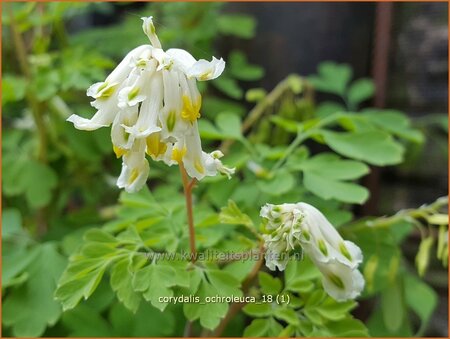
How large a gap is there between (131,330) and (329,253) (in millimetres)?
355

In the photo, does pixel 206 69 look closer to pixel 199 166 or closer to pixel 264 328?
pixel 199 166

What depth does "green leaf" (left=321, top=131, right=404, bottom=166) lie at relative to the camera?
839 millimetres

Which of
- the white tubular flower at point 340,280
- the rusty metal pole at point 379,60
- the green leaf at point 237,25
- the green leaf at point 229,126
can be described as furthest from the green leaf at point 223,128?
the rusty metal pole at point 379,60

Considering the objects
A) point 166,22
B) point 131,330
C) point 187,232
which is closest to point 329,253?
point 187,232

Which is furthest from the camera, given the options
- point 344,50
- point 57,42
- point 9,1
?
point 344,50

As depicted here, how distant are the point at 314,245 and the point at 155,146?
21cm

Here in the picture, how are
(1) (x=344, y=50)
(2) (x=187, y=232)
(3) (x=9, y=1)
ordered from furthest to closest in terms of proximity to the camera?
1. (1) (x=344, y=50)
2. (3) (x=9, y=1)
3. (2) (x=187, y=232)

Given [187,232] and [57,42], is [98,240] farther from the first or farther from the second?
[57,42]

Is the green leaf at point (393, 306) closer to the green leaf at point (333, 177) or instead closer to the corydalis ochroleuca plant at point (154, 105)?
the green leaf at point (333, 177)

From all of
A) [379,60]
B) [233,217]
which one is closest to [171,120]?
[233,217]

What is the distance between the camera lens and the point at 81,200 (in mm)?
1254

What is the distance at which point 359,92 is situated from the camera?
1.28 m

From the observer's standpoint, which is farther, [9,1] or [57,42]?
[57,42]

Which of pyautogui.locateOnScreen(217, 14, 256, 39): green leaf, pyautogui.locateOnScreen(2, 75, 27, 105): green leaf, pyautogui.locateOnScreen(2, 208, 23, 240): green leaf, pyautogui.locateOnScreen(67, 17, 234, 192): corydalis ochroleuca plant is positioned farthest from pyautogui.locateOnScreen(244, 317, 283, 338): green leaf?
pyautogui.locateOnScreen(217, 14, 256, 39): green leaf
